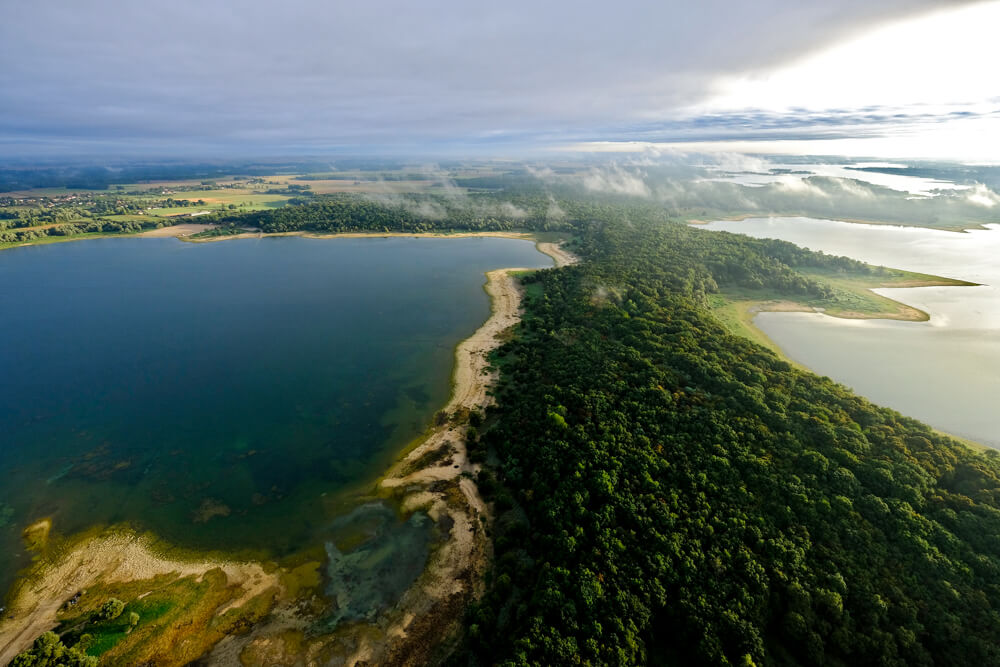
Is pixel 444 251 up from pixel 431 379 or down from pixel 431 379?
up

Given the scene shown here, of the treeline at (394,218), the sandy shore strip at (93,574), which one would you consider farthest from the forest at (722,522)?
the treeline at (394,218)

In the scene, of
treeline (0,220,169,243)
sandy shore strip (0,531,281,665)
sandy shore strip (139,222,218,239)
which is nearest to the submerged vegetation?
sandy shore strip (0,531,281,665)

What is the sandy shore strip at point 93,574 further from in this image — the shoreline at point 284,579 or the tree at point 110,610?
the tree at point 110,610

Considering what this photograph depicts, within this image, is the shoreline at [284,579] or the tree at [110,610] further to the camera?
the tree at [110,610]

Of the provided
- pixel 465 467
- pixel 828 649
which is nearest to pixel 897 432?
pixel 828 649

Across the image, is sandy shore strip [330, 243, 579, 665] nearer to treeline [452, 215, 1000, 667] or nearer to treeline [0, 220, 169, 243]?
treeline [452, 215, 1000, 667]

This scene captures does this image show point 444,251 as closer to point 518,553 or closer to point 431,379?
point 431,379
